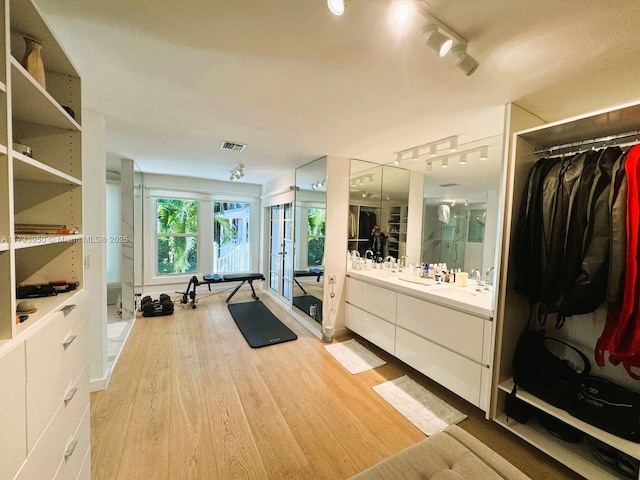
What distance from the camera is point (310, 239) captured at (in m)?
3.94

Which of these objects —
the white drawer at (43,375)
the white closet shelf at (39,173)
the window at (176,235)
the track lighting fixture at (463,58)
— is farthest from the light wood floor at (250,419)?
the window at (176,235)

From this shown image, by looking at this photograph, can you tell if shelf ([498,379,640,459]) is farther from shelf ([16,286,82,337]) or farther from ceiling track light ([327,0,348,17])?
shelf ([16,286,82,337])

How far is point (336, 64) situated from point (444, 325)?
80.1 inches

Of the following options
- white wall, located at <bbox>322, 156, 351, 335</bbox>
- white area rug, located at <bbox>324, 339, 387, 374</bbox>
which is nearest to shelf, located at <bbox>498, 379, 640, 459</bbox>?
white area rug, located at <bbox>324, 339, 387, 374</bbox>

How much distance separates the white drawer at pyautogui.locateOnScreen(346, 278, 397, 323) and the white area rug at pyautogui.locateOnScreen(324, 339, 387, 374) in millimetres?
489

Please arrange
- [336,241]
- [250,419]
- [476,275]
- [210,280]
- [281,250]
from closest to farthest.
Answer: [250,419] → [476,275] → [336,241] → [210,280] → [281,250]

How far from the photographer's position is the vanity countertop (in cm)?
191

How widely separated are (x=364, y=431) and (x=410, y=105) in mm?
2368

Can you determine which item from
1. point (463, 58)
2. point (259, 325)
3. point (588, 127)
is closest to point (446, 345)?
point (588, 127)

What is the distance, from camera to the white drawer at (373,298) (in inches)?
103

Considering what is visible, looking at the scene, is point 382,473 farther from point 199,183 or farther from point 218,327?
point 199,183

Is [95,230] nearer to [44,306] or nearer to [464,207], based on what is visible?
[44,306]

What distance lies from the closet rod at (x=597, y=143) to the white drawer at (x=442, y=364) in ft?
5.38

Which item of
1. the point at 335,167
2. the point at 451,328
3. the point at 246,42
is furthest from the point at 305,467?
the point at 335,167
